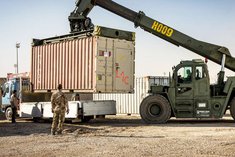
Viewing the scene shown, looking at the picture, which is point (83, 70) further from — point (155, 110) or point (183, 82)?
point (183, 82)

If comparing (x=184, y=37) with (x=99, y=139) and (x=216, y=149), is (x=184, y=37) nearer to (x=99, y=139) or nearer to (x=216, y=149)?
(x=99, y=139)

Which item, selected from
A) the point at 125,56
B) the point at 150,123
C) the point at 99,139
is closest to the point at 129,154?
the point at 99,139

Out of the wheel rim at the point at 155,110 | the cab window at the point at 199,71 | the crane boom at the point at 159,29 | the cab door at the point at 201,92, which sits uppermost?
the crane boom at the point at 159,29

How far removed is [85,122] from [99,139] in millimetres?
7278

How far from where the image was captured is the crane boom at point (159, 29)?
1689 centimetres

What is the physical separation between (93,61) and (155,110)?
348cm

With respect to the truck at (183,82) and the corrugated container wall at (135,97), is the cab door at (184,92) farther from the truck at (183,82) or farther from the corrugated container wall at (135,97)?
the corrugated container wall at (135,97)

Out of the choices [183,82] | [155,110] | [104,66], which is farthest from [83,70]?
[183,82]

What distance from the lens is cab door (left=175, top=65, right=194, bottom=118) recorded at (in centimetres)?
1600

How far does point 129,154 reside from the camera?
8180 mm

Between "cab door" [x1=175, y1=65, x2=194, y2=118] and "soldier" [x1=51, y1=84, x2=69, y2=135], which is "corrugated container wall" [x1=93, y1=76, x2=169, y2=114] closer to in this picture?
"cab door" [x1=175, y1=65, x2=194, y2=118]

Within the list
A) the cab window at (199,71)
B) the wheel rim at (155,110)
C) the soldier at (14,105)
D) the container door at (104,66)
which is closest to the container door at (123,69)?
the container door at (104,66)

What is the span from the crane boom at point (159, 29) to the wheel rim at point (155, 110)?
10.3 feet

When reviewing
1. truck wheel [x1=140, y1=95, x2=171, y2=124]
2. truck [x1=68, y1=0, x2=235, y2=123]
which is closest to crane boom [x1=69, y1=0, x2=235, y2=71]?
truck [x1=68, y1=0, x2=235, y2=123]
